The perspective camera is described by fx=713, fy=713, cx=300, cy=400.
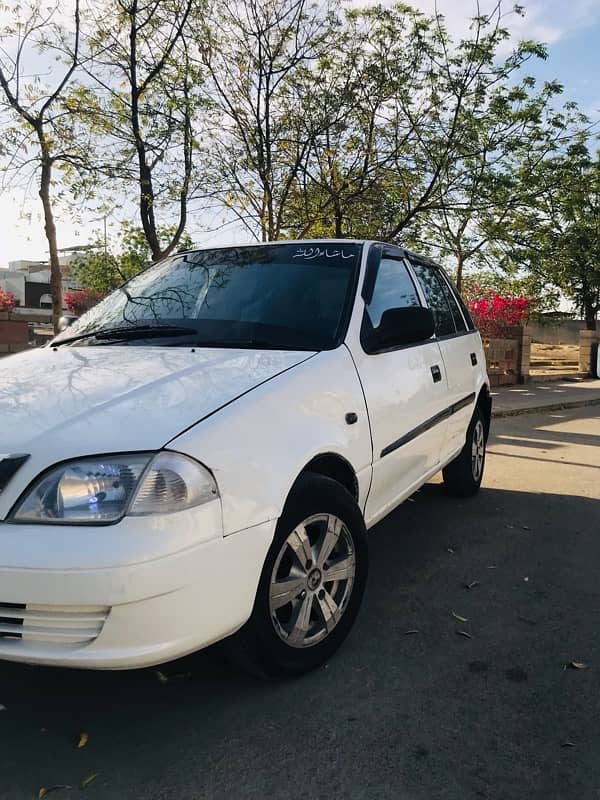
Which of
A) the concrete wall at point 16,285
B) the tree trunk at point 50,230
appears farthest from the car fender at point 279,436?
the concrete wall at point 16,285

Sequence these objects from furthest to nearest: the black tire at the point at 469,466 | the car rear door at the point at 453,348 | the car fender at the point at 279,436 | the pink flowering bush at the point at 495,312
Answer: the pink flowering bush at the point at 495,312 → the black tire at the point at 469,466 → the car rear door at the point at 453,348 → the car fender at the point at 279,436

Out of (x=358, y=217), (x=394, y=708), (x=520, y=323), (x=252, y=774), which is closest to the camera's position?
(x=252, y=774)

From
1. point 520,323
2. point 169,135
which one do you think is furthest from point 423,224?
point 520,323

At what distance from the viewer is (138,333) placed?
3439mm

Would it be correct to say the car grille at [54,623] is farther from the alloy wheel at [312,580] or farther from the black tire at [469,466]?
the black tire at [469,466]

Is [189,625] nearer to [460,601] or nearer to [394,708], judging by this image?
[394,708]

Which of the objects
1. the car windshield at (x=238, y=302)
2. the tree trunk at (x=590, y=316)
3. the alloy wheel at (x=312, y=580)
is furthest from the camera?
the tree trunk at (x=590, y=316)

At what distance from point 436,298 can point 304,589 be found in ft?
9.34

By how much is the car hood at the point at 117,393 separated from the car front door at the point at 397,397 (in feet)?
1.71

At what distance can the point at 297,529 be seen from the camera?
2662mm

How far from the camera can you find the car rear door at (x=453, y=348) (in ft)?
15.4

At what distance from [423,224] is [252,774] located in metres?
11.1

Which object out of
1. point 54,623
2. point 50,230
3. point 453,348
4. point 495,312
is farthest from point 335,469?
point 495,312

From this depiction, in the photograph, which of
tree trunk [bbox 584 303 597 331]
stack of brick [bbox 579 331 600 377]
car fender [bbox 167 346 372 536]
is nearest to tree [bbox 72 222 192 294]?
car fender [bbox 167 346 372 536]
